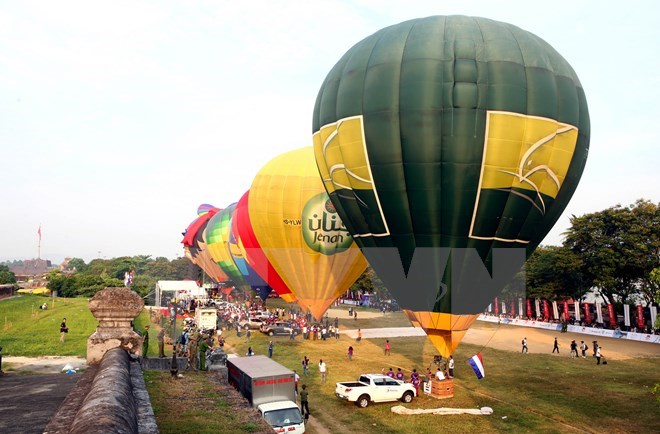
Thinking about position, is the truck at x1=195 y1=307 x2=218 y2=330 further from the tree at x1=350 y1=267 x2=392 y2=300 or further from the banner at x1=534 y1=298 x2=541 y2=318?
the tree at x1=350 y1=267 x2=392 y2=300

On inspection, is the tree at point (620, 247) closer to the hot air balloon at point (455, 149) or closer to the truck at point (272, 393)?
the hot air balloon at point (455, 149)

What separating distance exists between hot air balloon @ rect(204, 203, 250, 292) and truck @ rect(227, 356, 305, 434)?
172ft

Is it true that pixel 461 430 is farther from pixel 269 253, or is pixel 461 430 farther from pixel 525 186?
pixel 269 253

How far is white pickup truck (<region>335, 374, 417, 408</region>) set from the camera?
74.8 ft

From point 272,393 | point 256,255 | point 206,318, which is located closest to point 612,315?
point 256,255

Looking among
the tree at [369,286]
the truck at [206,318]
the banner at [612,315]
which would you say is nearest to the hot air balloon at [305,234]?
the truck at [206,318]

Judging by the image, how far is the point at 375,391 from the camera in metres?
23.1

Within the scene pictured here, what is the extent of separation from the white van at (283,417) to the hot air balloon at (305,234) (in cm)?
2114

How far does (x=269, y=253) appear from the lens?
136 ft

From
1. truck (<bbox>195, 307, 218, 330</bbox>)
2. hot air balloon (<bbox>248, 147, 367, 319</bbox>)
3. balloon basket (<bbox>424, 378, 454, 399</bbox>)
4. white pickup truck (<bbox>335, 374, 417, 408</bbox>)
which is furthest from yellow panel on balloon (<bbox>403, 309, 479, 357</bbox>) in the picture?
truck (<bbox>195, 307, 218, 330</bbox>)

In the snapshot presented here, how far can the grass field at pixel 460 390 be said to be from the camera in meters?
14.2

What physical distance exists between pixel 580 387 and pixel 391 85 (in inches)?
695

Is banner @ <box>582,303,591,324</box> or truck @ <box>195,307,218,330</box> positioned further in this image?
banner @ <box>582,303,591,324</box>

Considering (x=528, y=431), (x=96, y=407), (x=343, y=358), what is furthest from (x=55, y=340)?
(x=96, y=407)
